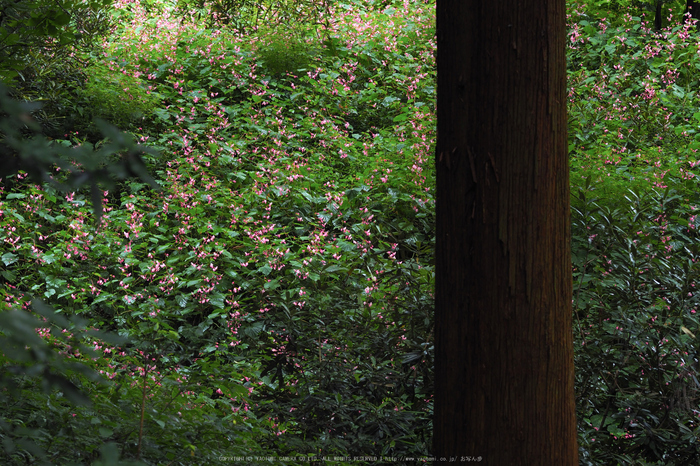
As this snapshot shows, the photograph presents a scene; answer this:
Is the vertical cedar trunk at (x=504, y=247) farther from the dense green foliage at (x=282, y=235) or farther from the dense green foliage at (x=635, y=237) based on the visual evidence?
the dense green foliage at (x=635, y=237)

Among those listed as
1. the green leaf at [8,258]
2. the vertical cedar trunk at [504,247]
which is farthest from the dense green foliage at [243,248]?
the vertical cedar trunk at [504,247]

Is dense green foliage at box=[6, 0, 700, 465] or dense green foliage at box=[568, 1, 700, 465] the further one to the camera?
dense green foliage at box=[568, 1, 700, 465]

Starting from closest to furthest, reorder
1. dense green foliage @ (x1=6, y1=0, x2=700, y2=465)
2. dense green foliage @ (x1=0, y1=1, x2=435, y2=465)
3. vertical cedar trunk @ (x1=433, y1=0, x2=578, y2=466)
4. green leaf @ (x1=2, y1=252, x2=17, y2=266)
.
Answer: vertical cedar trunk @ (x1=433, y1=0, x2=578, y2=466) < dense green foliage @ (x1=6, y1=0, x2=700, y2=465) < dense green foliage @ (x1=0, y1=1, x2=435, y2=465) < green leaf @ (x1=2, y1=252, x2=17, y2=266)

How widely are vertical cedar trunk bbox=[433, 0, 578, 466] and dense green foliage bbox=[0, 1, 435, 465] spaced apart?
89 centimetres

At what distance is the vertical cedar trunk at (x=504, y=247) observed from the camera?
6.21 feet

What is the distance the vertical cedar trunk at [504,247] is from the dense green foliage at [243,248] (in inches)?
35.0

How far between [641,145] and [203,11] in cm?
680

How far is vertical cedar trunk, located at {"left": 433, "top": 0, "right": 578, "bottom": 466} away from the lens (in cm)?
189

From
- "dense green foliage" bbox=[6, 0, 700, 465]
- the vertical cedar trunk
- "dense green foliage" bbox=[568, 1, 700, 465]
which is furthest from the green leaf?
"dense green foliage" bbox=[568, 1, 700, 465]

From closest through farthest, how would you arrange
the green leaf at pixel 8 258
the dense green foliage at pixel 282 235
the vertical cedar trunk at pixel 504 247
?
the vertical cedar trunk at pixel 504 247 < the dense green foliage at pixel 282 235 < the green leaf at pixel 8 258

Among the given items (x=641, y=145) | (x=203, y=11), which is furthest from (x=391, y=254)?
(x=203, y=11)

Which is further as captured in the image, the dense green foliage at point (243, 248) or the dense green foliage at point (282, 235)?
the dense green foliage at point (243, 248)

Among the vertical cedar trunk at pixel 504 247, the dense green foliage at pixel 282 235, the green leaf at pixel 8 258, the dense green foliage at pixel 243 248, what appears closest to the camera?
the vertical cedar trunk at pixel 504 247

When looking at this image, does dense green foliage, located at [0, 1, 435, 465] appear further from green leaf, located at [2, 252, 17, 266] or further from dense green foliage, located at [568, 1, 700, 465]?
dense green foliage, located at [568, 1, 700, 465]
